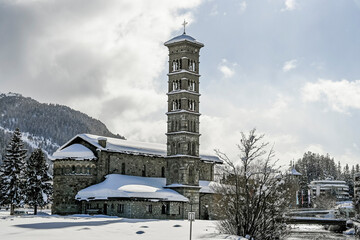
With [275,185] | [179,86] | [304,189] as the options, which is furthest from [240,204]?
[304,189]

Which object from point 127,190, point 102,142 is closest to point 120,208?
point 127,190

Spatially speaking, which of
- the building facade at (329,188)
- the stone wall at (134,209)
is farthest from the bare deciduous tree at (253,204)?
the building facade at (329,188)

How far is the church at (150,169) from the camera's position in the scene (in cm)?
7269

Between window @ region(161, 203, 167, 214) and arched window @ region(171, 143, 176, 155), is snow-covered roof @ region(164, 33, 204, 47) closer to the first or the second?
arched window @ region(171, 143, 176, 155)

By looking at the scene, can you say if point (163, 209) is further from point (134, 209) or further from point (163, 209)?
point (134, 209)

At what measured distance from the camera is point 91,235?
39.0 meters

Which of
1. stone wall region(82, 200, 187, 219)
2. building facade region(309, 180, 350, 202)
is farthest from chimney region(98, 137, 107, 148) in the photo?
building facade region(309, 180, 350, 202)

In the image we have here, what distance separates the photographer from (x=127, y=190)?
2847 inches

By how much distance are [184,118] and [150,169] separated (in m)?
9.37

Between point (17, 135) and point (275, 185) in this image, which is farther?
point (17, 135)

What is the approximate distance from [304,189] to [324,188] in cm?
5148

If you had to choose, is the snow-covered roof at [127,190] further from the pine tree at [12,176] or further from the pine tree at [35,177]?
the pine tree at [35,177]

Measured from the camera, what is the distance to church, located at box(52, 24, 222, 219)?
238ft

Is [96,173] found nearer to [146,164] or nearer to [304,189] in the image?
[146,164]
